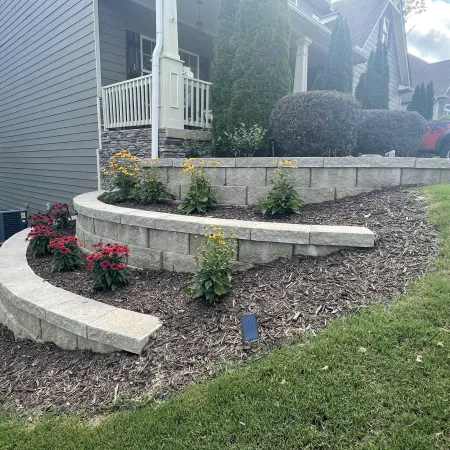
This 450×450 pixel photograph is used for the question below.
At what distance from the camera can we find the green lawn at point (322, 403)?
5.03 feet

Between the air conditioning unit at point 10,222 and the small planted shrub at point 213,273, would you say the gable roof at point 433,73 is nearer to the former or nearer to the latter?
the air conditioning unit at point 10,222

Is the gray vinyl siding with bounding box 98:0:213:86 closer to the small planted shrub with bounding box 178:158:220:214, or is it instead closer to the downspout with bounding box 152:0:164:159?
the downspout with bounding box 152:0:164:159

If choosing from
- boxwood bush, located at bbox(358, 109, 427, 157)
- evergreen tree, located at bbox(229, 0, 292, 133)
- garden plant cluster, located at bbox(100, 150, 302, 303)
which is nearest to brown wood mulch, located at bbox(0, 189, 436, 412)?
garden plant cluster, located at bbox(100, 150, 302, 303)

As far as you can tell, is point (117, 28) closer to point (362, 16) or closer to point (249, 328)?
point (249, 328)

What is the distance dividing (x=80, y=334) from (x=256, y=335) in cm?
127

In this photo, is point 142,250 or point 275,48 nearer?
point 142,250

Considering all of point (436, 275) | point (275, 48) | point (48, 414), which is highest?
point (275, 48)

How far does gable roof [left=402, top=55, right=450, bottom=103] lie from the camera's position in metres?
20.7

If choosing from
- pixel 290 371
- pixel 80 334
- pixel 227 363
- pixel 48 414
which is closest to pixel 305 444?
pixel 290 371

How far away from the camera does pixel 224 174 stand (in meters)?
4.40

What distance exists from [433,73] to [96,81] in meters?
22.1

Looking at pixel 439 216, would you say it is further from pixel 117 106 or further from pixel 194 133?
pixel 117 106

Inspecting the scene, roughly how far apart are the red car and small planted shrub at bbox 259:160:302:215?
657 centimetres

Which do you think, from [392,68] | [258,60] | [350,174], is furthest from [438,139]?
[392,68]
